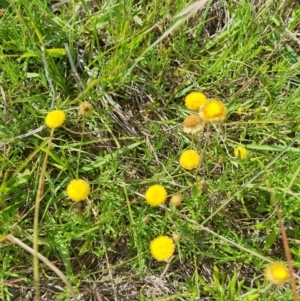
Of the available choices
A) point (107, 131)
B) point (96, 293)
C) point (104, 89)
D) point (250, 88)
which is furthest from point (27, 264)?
point (250, 88)

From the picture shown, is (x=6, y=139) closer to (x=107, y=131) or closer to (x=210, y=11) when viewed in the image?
(x=107, y=131)

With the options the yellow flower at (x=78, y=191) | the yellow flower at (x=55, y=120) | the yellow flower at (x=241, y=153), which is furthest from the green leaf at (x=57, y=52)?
the yellow flower at (x=241, y=153)

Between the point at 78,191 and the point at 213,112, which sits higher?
the point at 213,112

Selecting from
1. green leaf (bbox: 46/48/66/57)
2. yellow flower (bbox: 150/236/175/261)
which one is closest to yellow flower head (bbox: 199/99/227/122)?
yellow flower (bbox: 150/236/175/261)

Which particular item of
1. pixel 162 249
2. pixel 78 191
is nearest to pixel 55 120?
pixel 78 191

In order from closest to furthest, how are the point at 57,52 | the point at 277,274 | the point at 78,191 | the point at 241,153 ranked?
the point at 277,274 < the point at 78,191 < the point at 241,153 < the point at 57,52

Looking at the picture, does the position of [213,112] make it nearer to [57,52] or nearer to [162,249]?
[162,249]
